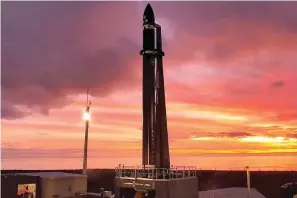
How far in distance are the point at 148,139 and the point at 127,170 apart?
15.5 ft

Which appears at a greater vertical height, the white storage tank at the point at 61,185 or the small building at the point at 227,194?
the white storage tank at the point at 61,185

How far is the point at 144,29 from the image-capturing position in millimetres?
43312

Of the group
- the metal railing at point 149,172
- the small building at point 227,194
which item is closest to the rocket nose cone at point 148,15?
the metal railing at point 149,172

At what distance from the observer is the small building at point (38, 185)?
38.3 metres

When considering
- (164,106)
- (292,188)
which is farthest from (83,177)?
(292,188)

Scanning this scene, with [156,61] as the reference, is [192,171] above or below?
below

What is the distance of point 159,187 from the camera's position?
1369 inches

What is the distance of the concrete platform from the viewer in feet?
115

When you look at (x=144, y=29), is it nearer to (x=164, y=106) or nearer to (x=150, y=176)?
(x=164, y=106)

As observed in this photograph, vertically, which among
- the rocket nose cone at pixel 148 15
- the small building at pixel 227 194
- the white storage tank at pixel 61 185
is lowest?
the small building at pixel 227 194

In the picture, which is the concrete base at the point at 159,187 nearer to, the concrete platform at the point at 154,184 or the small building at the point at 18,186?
the concrete platform at the point at 154,184

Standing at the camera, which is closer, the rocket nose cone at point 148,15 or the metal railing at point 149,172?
the metal railing at point 149,172

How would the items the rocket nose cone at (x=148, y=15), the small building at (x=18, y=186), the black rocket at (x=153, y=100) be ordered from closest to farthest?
the small building at (x=18, y=186), the black rocket at (x=153, y=100), the rocket nose cone at (x=148, y=15)

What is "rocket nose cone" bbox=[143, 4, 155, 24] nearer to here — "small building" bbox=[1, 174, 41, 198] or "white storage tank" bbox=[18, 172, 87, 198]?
"white storage tank" bbox=[18, 172, 87, 198]
